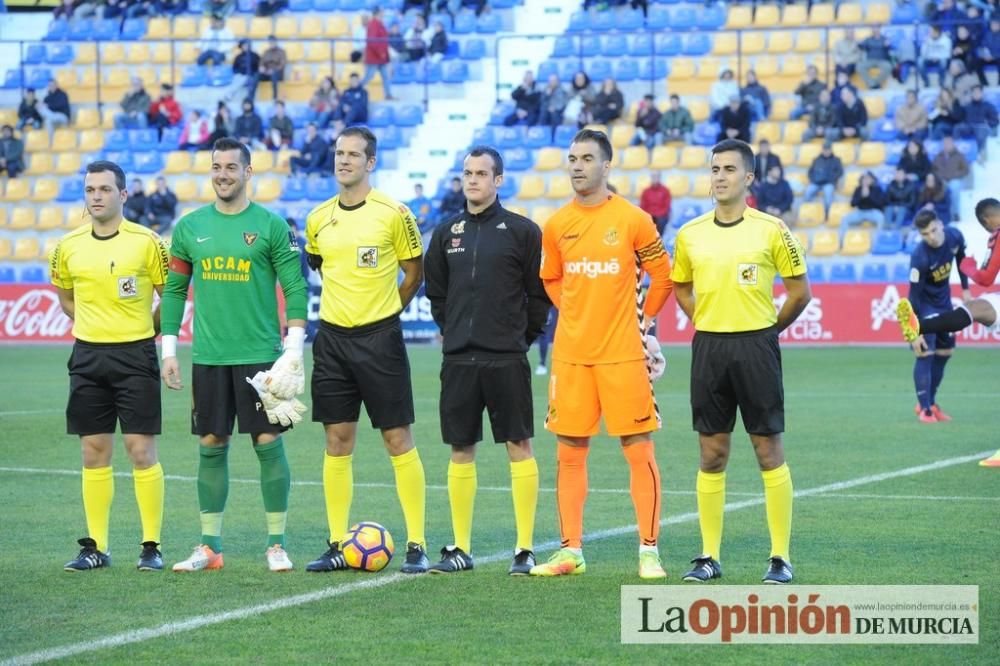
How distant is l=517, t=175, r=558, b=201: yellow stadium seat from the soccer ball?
22.4 metres

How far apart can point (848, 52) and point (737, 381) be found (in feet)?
75.2

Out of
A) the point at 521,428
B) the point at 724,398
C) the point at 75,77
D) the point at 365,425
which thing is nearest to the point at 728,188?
the point at 724,398

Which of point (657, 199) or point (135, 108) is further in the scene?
point (135, 108)

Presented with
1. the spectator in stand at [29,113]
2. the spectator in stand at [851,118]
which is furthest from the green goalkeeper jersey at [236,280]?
the spectator in stand at [29,113]

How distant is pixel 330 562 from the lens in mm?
8055

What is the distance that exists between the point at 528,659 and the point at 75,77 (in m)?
31.1

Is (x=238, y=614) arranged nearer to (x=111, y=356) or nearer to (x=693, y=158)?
(x=111, y=356)

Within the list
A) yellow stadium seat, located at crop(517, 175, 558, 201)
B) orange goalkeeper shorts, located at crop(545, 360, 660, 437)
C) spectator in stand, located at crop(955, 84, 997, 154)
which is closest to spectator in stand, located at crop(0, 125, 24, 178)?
yellow stadium seat, located at crop(517, 175, 558, 201)

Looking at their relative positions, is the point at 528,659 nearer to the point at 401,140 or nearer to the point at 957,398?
the point at 957,398

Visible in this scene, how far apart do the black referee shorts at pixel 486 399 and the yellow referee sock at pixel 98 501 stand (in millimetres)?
1840

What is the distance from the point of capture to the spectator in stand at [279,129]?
31797 mm

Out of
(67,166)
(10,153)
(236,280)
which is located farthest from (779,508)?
(10,153)

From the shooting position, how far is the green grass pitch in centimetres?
629

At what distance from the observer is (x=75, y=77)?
34.9 metres
